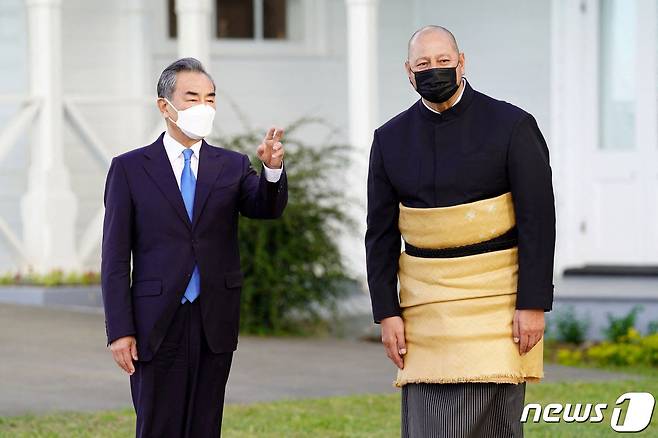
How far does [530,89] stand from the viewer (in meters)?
13.9

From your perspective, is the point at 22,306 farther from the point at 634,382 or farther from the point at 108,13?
the point at 634,382

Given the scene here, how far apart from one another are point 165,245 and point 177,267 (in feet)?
0.30

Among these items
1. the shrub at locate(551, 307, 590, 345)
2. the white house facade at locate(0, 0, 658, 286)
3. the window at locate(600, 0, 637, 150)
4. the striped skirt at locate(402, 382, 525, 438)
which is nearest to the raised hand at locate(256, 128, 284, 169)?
the striped skirt at locate(402, 382, 525, 438)

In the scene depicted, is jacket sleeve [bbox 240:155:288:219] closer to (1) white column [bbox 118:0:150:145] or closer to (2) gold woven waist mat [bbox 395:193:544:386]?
(2) gold woven waist mat [bbox 395:193:544:386]

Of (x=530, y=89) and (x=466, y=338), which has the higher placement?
(x=530, y=89)

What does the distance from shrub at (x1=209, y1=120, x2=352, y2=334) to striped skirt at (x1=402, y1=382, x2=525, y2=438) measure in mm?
6071

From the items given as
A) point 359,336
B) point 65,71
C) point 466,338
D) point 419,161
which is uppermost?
point 65,71

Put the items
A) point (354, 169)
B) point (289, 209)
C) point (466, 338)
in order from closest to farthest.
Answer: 1. point (466, 338)
2. point (289, 209)
3. point (354, 169)

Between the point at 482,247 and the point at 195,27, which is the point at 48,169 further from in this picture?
the point at 482,247

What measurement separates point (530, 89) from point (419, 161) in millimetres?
9201

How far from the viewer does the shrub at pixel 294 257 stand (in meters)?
11.0

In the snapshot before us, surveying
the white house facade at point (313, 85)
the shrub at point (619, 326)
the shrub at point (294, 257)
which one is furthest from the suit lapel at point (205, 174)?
the white house facade at point (313, 85)

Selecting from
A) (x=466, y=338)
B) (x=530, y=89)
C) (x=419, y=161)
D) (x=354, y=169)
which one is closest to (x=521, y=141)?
(x=419, y=161)

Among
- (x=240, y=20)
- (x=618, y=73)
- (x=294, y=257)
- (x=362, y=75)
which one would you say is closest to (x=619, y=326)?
(x=294, y=257)
